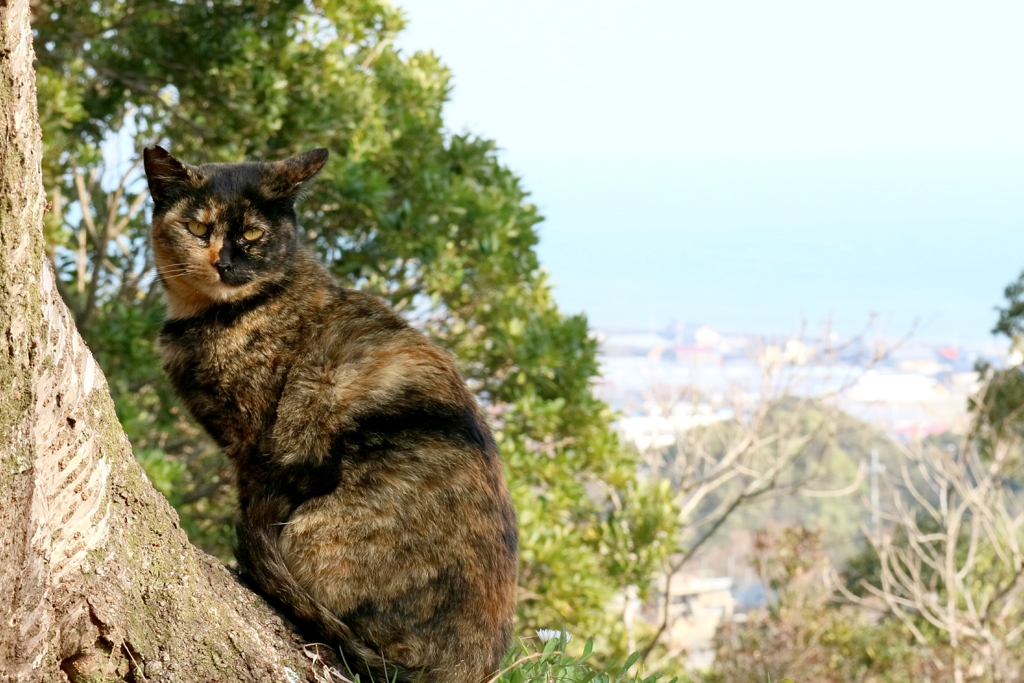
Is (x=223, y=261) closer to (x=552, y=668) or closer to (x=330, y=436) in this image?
(x=330, y=436)

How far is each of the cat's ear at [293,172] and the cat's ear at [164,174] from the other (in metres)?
0.23

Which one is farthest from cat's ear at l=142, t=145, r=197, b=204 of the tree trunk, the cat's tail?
the cat's tail

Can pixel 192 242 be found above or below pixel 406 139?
below

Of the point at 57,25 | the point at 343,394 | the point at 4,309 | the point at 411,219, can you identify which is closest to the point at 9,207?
the point at 4,309

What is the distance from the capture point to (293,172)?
2863 millimetres

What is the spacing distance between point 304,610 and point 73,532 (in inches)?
25.0

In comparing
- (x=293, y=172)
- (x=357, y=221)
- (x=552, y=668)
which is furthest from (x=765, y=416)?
(x=293, y=172)

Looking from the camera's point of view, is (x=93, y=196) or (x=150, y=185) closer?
(x=150, y=185)

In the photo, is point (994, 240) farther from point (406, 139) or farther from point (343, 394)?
point (343, 394)

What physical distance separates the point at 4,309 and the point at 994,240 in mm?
24195

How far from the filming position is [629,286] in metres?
24.5

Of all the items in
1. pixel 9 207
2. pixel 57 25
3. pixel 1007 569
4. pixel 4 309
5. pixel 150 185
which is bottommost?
pixel 1007 569

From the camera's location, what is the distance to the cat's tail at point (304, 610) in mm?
2314

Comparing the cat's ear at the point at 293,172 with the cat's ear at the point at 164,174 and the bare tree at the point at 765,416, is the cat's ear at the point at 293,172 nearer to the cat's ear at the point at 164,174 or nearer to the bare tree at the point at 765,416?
the cat's ear at the point at 164,174
